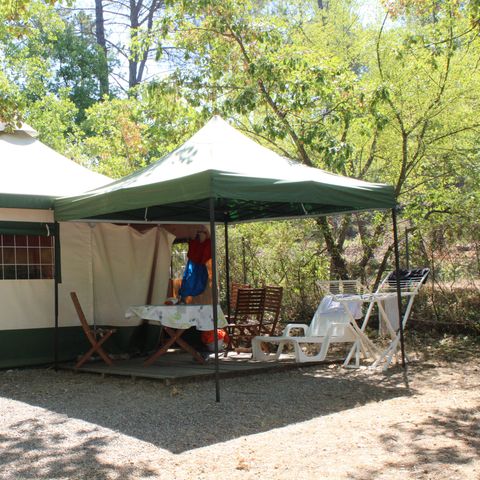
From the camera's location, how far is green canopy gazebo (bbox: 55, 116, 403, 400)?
5938 millimetres

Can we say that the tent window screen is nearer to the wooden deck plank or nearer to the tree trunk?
the wooden deck plank

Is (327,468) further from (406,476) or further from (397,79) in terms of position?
(397,79)

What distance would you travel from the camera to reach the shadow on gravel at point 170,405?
474cm

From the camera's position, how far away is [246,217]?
31.2ft

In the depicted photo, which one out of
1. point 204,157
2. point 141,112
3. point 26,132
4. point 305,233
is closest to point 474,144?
point 305,233

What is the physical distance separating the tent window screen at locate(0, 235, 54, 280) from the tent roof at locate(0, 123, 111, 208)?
0.63m

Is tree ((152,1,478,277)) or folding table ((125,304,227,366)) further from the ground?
Result: tree ((152,1,478,277))

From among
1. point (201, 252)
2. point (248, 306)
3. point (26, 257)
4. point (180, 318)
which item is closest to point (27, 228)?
point (26, 257)

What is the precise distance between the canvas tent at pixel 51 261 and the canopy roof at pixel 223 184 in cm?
56

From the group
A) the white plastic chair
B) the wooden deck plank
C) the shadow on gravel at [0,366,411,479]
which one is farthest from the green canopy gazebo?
the wooden deck plank

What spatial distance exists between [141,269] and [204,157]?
116 inches

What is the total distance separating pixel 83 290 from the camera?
8.77 metres

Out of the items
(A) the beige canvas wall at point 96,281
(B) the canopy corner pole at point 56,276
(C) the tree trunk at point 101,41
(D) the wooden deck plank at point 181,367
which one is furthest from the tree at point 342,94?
(C) the tree trunk at point 101,41

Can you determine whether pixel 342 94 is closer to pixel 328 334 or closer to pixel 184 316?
pixel 328 334
